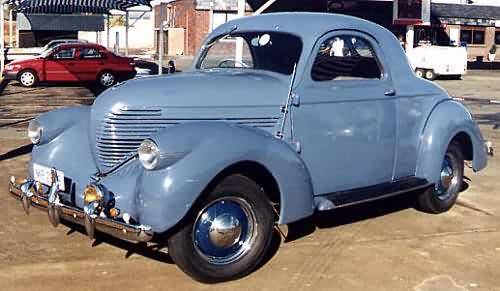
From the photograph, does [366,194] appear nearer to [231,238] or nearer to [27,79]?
[231,238]

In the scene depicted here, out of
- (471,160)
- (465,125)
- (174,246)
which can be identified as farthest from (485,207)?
(174,246)

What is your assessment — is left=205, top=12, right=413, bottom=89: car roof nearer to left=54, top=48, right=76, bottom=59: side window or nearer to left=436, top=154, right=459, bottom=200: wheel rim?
left=436, top=154, right=459, bottom=200: wheel rim

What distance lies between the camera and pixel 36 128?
5.75m

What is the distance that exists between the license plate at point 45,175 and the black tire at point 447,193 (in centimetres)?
341

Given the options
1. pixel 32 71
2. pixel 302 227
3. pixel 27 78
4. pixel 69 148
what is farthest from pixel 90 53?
pixel 69 148

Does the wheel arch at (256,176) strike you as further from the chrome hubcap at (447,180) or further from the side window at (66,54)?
the side window at (66,54)

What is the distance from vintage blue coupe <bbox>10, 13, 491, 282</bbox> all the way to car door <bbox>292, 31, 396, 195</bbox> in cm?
1

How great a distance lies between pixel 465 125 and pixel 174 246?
3.48 metres

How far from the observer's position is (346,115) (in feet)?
18.9

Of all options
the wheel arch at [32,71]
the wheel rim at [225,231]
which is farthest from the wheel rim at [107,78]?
the wheel rim at [225,231]

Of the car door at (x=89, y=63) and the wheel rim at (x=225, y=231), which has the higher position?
the car door at (x=89, y=63)

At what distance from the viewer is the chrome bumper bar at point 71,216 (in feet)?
14.8

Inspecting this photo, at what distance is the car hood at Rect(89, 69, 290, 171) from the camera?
4.99 meters

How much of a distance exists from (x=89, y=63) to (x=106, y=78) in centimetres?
71
